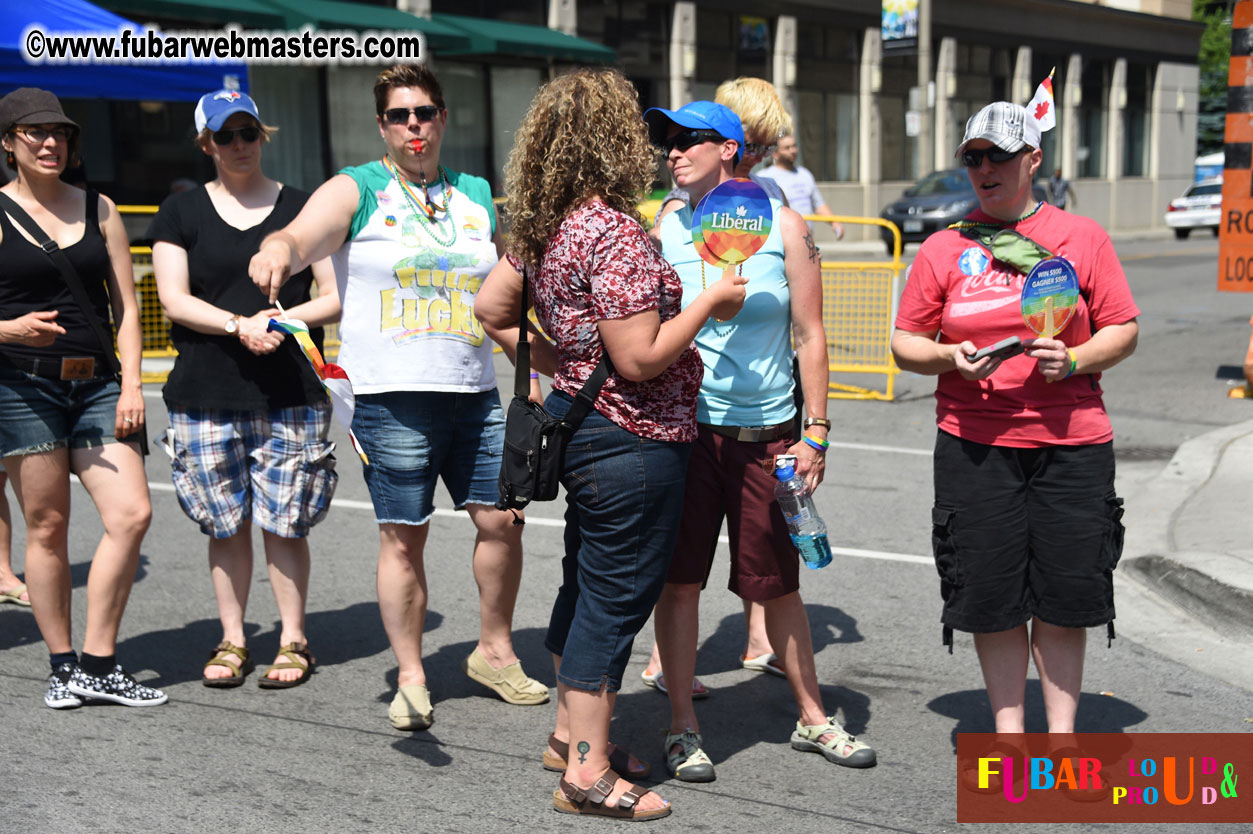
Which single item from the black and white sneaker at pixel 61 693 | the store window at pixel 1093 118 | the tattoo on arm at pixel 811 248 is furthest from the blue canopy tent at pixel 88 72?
the store window at pixel 1093 118

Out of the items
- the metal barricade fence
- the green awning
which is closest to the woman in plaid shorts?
the metal barricade fence

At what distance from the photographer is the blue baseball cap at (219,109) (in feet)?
14.9

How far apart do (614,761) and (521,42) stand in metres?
20.0

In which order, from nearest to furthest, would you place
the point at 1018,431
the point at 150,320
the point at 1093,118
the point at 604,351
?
1. the point at 604,351
2. the point at 1018,431
3. the point at 150,320
4. the point at 1093,118

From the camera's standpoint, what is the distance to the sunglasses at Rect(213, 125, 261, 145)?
4590mm

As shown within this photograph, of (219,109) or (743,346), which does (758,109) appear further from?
(219,109)

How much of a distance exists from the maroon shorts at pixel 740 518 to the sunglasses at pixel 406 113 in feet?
4.33

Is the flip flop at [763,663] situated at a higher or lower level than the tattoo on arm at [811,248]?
lower

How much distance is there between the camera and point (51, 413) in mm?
4500

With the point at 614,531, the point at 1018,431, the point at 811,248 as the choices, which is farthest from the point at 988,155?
the point at 614,531

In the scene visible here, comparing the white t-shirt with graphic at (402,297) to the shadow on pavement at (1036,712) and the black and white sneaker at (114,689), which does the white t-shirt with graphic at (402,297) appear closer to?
the black and white sneaker at (114,689)

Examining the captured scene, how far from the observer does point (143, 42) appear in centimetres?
980

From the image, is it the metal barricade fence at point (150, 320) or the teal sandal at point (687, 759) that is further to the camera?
the metal barricade fence at point (150, 320)

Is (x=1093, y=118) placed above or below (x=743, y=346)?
above
